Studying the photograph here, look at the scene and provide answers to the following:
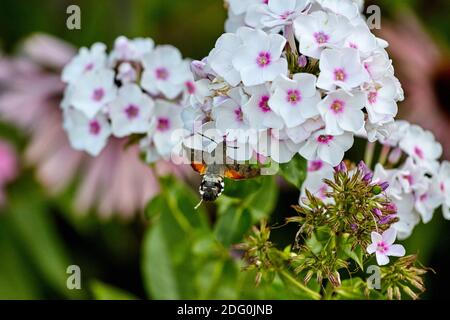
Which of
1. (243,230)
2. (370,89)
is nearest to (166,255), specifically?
(243,230)

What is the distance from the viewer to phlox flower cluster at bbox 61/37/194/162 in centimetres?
111

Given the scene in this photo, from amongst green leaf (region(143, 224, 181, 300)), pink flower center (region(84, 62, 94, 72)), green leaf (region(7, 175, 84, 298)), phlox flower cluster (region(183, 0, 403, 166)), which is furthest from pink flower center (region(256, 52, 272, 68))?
green leaf (region(7, 175, 84, 298))

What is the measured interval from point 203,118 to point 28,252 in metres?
1.09

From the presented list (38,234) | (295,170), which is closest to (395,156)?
(295,170)

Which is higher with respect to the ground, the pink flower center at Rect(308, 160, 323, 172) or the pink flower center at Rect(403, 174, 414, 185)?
the pink flower center at Rect(308, 160, 323, 172)

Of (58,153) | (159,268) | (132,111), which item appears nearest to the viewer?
(132,111)

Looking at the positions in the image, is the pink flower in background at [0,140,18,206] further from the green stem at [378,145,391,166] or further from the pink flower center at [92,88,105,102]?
the green stem at [378,145,391,166]

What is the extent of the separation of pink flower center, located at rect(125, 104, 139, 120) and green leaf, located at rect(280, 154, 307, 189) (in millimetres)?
212

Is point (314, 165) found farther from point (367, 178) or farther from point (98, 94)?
point (98, 94)

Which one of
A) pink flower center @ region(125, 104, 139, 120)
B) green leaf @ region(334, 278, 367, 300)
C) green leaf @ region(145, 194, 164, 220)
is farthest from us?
green leaf @ region(145, 194, 164, 220)

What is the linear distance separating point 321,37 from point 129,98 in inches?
11.8

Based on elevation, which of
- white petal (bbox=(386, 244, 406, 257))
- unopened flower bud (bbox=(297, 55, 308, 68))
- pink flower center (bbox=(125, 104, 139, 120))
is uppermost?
unopened flower bud (bbox=(297, 55, 308, 68))

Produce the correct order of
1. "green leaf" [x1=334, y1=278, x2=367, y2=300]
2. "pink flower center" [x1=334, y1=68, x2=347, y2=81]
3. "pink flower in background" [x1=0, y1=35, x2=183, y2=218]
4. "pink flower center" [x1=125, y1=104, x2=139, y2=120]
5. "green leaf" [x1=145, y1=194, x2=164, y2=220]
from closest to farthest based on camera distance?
"pink flower center" [x1=334, y1=68, x2=347, y2=81], "green leaf" [x1=334, y1=278, x2=367, y2=300], "pink flower center" [x1=125, y1=104, x2=139, y2=120], "green leaf" [x1=145, y1=194, x2=164, y2=220], "pink flower in background" [x1=0, y1=35, x2=183, y2=218]

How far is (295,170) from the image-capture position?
1018 mm
